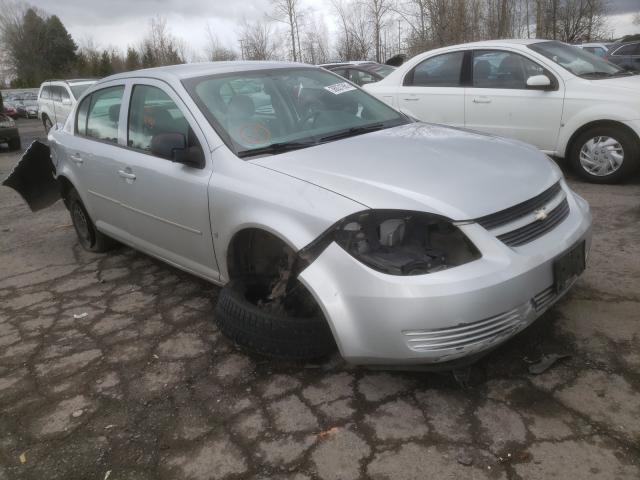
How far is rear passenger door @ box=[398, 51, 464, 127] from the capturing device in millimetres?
6387

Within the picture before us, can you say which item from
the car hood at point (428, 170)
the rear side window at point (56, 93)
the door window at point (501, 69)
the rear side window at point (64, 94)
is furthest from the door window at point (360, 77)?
the rear side window at point (56, 93)

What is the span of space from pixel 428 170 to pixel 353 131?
0.89 m

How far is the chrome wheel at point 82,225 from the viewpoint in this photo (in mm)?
4895

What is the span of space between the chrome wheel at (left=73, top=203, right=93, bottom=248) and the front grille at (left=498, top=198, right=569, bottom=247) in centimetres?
379

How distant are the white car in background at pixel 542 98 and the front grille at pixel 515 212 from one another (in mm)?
3295

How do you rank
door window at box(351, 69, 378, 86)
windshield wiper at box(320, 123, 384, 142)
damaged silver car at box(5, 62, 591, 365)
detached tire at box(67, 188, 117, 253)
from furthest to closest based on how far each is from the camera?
1. door window at box(351, 69, 378, 86)
2. detached tire at box(67, 188, 117, 253)
3. windshield wiper at box(320, 123, 384, 142)
4. damaged silver car at box(5, 62, 591, 365)

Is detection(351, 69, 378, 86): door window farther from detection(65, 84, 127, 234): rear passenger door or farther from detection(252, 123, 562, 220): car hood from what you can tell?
detection(252, 123, 562, 220): car hood

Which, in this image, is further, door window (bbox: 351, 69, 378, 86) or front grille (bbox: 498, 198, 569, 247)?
door window (bbox: 351, 69, 378, 86)

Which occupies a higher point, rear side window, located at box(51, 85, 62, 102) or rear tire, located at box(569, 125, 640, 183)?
rear side window, located at box(51, 85, 62, 102)

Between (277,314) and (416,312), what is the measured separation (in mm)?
834

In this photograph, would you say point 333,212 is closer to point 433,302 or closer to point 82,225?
point 433,302

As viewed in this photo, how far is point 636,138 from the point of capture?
17.4 ft

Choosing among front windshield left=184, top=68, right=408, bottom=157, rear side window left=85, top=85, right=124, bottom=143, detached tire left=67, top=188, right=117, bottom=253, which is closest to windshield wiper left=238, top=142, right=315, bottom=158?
front windshield left=184, top=68, right=408, bottom=157

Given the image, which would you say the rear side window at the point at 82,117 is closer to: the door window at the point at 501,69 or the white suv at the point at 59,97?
the door window at the point at 501,69
